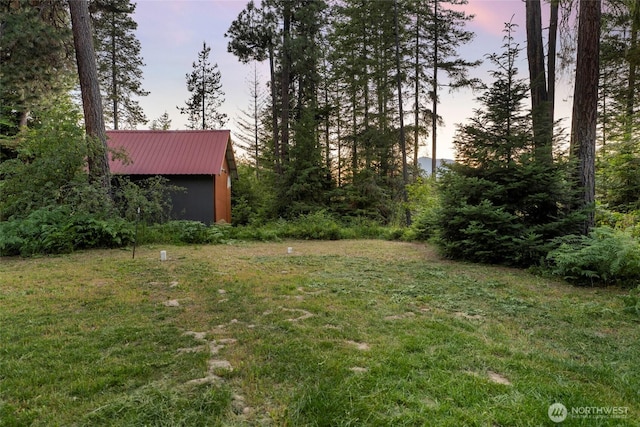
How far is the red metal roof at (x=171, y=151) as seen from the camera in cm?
1238

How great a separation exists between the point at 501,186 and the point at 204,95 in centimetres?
2187

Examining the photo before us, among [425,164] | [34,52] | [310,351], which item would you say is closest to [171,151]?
[34,52]

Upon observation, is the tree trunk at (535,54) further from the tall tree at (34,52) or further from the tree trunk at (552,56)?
the tall tree at (34,52)

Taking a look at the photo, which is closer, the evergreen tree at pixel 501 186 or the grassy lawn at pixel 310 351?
the grassy lawn at pixel 310 351

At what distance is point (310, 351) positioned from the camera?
8.15 feet

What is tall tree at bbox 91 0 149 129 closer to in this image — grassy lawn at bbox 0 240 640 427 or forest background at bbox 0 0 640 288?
forest background at bbox 0 0 640 288

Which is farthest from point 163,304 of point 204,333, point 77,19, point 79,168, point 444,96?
point 444,96

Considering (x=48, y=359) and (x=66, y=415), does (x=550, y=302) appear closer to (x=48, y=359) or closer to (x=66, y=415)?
(x=66, y=415)

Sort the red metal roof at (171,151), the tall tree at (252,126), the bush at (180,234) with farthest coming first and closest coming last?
1. the tall tree at (252,126)
2. the red metal roof at (171,151)
3. the bush at (180,234)

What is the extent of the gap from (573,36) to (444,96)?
862 cm

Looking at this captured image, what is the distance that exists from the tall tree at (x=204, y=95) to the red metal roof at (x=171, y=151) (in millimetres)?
10500

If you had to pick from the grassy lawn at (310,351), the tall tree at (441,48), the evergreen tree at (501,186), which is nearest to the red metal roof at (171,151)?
the grassy lawn at (310,351)

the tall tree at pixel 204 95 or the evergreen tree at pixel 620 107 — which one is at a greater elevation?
the tall tree at pixel 204 95

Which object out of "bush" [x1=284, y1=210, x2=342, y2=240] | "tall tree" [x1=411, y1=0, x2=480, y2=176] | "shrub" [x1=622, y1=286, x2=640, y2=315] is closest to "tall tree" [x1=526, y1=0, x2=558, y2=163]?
"shrub" [x1=622, y1=286, x2=640, y2=315]
